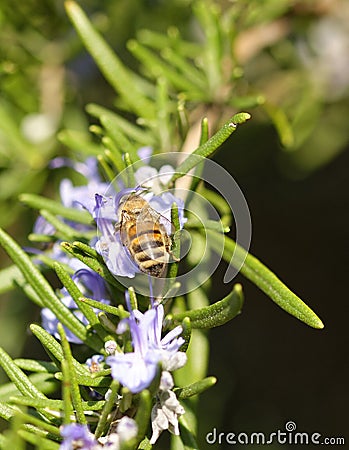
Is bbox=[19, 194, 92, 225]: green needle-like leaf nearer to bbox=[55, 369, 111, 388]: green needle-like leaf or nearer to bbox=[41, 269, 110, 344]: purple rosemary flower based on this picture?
bbox=[41, 269, 110, 344]: purple rosemary flower

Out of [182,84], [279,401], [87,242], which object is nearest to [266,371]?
[279,401]

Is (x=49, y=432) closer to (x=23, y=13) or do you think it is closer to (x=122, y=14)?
(x=23, y=13)

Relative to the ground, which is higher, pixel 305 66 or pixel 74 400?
pixel 305 66

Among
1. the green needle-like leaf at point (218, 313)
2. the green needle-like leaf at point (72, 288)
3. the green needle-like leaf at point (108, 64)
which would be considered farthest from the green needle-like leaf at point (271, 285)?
the green needle-like leaf at point (108, 64)

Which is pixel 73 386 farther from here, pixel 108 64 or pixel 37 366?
pixel 108 64

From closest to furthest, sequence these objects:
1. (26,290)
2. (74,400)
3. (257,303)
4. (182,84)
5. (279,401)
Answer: (74,400) < (26,290) < (182,84) < (279,401) < (257,303)

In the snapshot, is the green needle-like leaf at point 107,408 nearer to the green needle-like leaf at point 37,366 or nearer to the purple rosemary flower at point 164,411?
the purple rosemary flower at point 164,411

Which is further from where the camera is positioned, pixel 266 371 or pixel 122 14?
pixel 266 371
